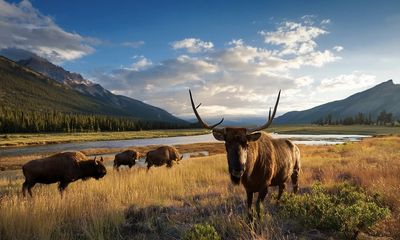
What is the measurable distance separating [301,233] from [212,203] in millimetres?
2942

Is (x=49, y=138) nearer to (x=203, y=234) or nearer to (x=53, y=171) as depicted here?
(x=53, y=171)

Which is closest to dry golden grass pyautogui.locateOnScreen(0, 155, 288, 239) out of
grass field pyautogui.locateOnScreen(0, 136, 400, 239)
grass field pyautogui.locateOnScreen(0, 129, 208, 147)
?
grass field pyautogui.locateOnScreen(0, 136, 400, 239)

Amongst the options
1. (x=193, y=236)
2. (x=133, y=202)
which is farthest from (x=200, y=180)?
(x=193, y=236)

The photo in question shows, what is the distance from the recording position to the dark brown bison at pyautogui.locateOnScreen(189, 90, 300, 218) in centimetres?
648

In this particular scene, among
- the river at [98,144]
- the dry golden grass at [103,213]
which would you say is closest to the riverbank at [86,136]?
the river at [98,144]

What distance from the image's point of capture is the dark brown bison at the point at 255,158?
255 inches

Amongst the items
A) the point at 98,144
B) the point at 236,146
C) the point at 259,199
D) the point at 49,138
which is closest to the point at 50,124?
the point at 49,138

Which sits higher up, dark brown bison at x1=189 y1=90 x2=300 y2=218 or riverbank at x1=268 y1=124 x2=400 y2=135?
dark brown bison at x1=189 y1=90 x2=300 y2=218

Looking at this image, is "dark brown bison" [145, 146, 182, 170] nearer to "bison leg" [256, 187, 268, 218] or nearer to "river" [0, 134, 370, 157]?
"bison leg" [256, 187, 268, 218]

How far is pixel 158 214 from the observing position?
833 cm

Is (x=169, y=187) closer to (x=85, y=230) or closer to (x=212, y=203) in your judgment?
(x=212, y=203)

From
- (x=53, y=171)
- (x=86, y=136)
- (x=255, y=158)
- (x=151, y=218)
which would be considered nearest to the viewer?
(x=255, y=158)

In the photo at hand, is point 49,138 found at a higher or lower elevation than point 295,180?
higher

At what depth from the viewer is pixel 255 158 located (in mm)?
7277
